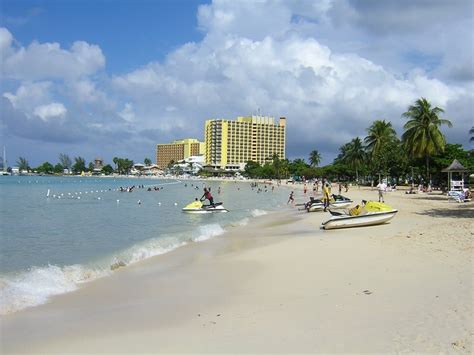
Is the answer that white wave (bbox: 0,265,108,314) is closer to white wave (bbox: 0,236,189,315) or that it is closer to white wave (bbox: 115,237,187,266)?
white wave (bbox: 0,236,189,315)

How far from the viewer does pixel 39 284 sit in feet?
30.2

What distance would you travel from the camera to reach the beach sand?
5.46 m

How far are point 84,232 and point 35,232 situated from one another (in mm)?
2147

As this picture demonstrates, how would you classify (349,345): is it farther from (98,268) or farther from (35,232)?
(35,232)

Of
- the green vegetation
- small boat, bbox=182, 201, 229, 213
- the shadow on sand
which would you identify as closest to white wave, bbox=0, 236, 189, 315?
the shadow on sand

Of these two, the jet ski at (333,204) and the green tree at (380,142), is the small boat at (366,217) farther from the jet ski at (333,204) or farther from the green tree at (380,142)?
the green tree at (380,142)

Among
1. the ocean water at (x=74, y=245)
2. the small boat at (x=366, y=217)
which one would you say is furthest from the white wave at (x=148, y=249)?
the small boat at (x=366, y=217)

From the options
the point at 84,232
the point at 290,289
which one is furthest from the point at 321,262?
the point at 84,232

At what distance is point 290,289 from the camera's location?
26.6 feet

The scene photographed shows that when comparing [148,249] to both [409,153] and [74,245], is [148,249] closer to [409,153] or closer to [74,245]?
[74,245]

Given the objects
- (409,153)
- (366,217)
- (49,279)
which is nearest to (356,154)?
(409,153)

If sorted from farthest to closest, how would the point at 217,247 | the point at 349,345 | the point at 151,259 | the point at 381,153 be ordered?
the point at 381,153
the point at 217,247
the point at 151,259
the point at 349,345

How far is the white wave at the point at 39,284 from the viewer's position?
25.9 feet

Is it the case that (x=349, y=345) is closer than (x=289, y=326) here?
Yes
